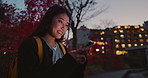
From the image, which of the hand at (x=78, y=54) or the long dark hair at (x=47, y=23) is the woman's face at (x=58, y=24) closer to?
the long dark hair at (x=47, y=23)

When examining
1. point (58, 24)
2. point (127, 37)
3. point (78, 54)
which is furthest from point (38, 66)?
point (127, 37)

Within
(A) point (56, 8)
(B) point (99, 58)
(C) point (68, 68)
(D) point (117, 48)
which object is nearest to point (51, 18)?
(A) point (56, 8)

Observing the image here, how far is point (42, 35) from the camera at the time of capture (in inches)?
55.9

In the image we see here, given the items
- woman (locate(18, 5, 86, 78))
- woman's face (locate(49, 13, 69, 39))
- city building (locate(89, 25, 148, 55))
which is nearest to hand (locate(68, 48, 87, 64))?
woman (locate(18, 5, 86, 78))

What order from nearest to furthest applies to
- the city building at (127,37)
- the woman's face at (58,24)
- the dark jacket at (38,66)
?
the dark jacket at (38,66) < the woman's face at (58,24) < the city building at (127,37)

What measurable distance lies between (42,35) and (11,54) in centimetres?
899

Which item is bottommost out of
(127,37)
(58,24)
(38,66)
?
(127,37)

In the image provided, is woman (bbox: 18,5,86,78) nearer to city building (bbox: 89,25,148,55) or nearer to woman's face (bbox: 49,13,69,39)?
woman's face (bbox: 49,13,69,39)

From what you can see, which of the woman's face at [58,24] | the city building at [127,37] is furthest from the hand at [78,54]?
the city building at [127,37]

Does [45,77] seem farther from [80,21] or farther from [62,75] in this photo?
[80,21]

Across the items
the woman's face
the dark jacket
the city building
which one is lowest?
the city building

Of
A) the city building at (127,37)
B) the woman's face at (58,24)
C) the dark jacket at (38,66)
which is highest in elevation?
the woman's face at (58,24)

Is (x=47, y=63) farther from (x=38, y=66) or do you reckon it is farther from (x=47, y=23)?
(x=47, y=23)

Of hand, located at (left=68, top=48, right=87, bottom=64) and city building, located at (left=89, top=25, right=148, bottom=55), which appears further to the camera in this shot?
city building, located at (left=89, top=25, right=148, bottom=55)
